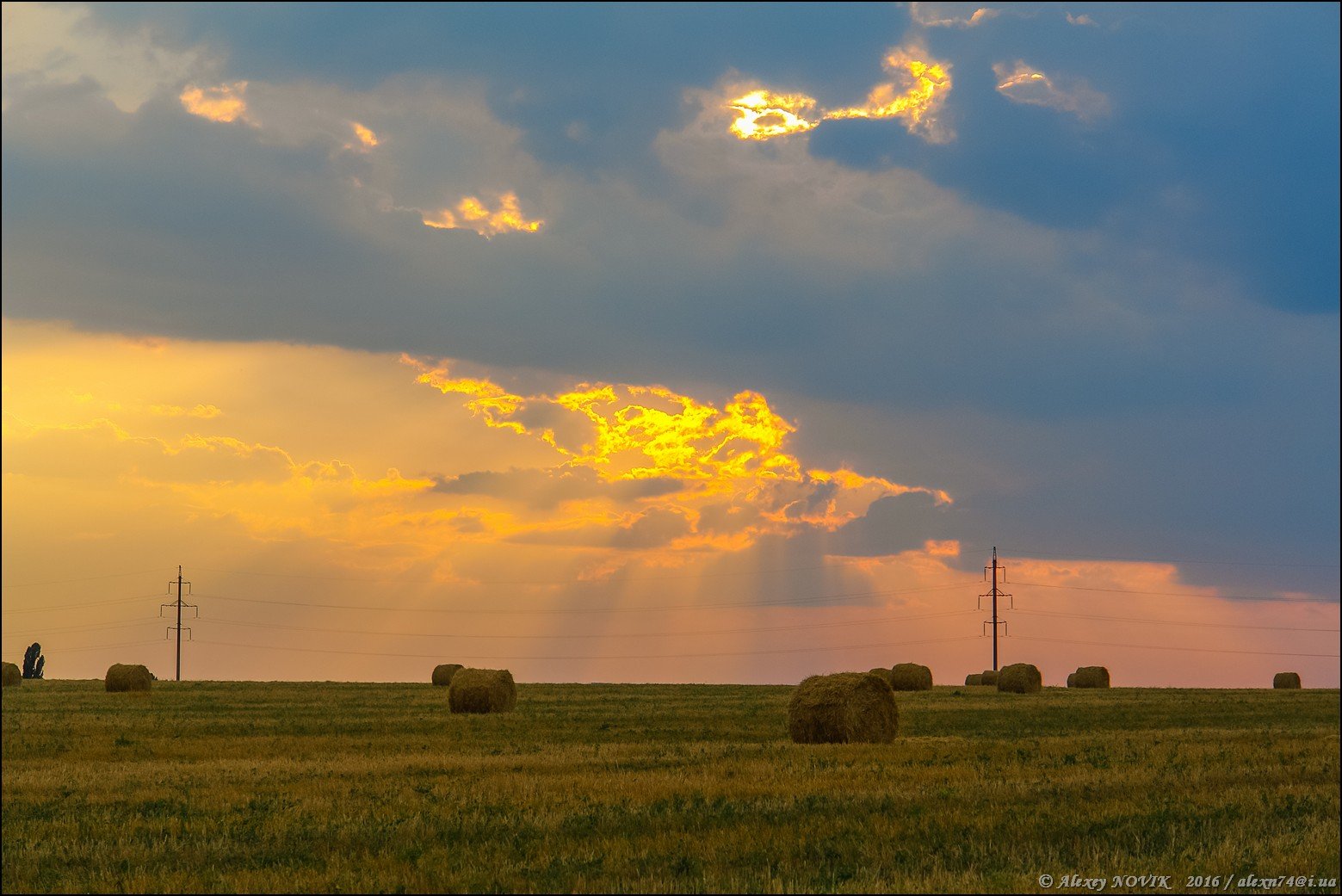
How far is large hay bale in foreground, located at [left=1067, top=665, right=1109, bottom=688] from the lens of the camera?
7600 centimetres

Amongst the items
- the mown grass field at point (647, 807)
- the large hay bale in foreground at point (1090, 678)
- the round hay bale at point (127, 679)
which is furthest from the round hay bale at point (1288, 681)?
the round hay bale at point (127, 679)

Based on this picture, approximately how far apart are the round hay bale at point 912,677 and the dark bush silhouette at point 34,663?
278 ft

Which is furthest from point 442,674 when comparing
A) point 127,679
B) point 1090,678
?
point 1090,678

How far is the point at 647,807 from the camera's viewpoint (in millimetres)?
17891

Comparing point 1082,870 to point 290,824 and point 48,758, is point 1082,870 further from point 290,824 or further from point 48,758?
point 48,758

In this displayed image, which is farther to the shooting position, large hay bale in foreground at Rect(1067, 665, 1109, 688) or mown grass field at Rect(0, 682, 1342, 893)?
large hay bale in foreground at Rect(1067, 665, 1109, 688)

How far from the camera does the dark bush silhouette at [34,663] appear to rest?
114 m

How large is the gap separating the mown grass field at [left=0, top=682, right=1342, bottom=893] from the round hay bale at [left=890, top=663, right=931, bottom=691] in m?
29.4

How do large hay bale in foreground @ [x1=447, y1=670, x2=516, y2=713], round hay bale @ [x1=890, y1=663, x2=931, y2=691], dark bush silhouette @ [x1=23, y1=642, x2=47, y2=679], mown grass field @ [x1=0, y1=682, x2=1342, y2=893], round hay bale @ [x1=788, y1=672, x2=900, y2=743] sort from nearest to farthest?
mown grass field @ [x1=0, y1=682, x2=1342, y2=893] < round hay bale @ [x1=788, y1=672, x2=900, y2=743] < large hay bale in foreground @ [x1=447, y1=670, x2=516, y2=713] < round hay bale @ [x1=890, y1=663, x2=931, y2=691] < dark bush silhouette @ [x1=23, y1=642, x2=47, y2=679]

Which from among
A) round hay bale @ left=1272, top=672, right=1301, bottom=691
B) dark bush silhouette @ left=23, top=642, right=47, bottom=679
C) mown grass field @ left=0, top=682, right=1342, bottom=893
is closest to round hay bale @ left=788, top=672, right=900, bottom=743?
mown grass field @ left=0, top=682, right=1342, bottom=893

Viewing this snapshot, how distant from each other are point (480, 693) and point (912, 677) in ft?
98.0

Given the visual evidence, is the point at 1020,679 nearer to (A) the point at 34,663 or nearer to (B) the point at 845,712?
(B) the point at 845,712

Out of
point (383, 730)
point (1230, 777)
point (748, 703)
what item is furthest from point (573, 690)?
point (1230, 777)

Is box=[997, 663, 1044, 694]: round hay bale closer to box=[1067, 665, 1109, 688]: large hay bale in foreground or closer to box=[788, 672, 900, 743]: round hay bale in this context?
box=[1067, 665, 1109, 688]: large hay bale in foreground
